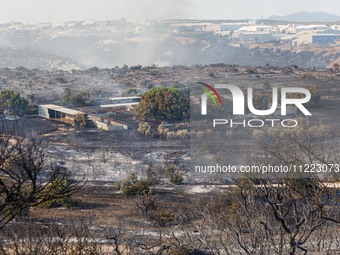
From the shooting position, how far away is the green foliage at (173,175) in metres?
19.4

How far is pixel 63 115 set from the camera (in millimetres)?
30844

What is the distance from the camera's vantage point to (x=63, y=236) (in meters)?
9.95

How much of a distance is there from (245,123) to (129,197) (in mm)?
7634

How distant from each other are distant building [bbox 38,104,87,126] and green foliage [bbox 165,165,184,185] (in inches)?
358

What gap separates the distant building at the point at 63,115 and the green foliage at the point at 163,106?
2403mm

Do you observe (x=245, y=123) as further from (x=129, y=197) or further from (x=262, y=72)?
(x=262, y=72)

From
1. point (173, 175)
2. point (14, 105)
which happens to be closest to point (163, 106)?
point (14, 105)

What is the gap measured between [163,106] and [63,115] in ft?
14.4

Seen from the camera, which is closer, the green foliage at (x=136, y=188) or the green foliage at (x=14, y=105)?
the green foliage at (x=136, y=188)

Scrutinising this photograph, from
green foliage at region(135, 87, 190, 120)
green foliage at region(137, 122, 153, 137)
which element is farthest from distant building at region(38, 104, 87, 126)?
green foliage at region(137, 122, 153, 137)

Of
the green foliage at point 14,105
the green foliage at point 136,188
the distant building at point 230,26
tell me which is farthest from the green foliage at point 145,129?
the distant building at point 230,26

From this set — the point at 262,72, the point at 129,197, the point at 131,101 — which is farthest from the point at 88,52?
the point at 129,197

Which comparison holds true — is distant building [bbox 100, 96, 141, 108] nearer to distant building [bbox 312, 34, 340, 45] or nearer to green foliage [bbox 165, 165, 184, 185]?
green foliage [bbox 165, 165, 184, 185]

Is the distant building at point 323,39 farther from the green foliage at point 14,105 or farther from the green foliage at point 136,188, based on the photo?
the green foliage at point 136,188
